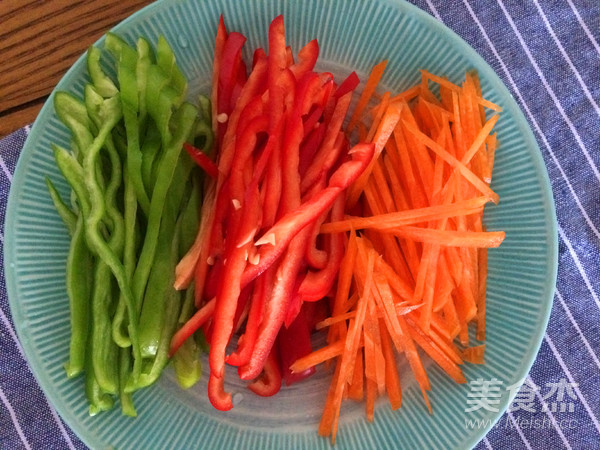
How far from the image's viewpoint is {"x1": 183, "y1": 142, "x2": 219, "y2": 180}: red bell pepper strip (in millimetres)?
1045

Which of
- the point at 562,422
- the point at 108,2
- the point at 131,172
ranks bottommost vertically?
the point at 562,422

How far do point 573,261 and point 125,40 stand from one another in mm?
1178

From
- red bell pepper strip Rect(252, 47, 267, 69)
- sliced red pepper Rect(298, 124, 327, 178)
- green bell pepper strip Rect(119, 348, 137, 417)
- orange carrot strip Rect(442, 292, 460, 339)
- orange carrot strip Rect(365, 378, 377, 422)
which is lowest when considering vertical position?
orange carrot strip Rect(365, 378, 377, 422)

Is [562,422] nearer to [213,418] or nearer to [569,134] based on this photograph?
[569,134]

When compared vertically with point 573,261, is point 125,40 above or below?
A: above

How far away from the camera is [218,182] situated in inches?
42.0

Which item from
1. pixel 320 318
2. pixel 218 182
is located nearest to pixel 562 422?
pixel 320 318

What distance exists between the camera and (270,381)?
3.69 ft

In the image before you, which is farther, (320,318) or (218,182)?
(320,318)

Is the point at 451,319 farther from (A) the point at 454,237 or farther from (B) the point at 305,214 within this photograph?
(B) the point at 305,214

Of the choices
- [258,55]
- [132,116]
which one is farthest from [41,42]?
[258,55]

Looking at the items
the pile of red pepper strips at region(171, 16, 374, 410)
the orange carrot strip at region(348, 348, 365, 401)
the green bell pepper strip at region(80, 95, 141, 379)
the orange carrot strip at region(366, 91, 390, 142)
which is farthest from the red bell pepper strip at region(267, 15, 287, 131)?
the orange carrot strip at region(348, 348, 365, 401)

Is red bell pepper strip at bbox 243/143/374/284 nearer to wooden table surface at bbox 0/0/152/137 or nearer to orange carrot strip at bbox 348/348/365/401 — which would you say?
orange carrot strip at bbox 348/348/365/401

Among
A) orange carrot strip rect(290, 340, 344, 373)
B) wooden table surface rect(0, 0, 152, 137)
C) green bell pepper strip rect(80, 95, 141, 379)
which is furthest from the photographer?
wooden table surface rect(0, 0, 152, 137)
